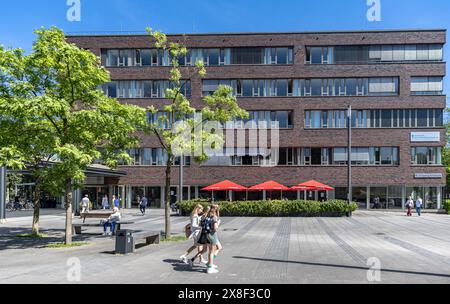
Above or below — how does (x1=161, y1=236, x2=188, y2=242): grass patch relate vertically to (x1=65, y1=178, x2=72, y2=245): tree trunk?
below

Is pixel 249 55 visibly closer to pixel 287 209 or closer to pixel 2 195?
pixel 287 209

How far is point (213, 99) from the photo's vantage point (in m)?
20.3

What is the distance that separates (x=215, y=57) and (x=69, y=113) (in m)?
32.8

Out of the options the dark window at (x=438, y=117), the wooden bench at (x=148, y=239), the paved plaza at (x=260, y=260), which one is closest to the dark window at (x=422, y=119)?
the dark window at (x=438, y=117)

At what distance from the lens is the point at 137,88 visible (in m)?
48.3

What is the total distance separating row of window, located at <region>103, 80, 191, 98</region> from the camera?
158ft

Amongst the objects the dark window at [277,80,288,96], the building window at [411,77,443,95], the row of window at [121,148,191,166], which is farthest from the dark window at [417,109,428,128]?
the row of window at [121,148,191,166]

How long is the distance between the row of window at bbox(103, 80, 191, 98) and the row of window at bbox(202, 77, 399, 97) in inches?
183

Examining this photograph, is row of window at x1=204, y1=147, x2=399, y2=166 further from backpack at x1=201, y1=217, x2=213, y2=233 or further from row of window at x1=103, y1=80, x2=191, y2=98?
backpack at x1=201, y1=217, x2=213, y2=233

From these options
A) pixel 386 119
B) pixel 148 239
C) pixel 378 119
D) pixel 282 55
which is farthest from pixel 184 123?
pixel 386 119

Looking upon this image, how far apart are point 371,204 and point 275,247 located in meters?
Answer: 32.9

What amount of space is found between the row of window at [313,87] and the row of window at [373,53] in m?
2.09

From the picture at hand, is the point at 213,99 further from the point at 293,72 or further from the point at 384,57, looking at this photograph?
the point at 384,57
